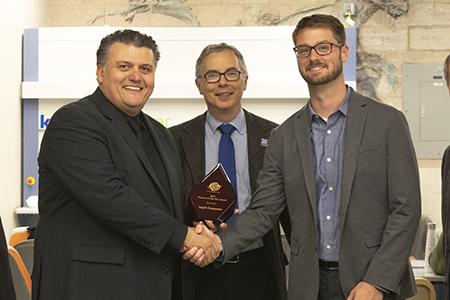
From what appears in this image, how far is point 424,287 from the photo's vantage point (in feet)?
13.6

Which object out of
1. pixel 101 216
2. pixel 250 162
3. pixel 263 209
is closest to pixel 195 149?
pixel 250 162

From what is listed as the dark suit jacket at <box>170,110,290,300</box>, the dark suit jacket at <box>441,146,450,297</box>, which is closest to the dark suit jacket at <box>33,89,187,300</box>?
the dark suit jacket at <box>170,110,290,300</box>

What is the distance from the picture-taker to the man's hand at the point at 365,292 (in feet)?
8.88

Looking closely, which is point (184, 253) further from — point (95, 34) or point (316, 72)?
point (95, 34)

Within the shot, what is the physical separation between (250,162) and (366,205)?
2.72 ft

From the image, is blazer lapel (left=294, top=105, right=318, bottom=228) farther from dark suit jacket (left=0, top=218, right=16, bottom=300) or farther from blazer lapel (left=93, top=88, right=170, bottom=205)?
dark suit jacket (left=0, top=218, right=16, bottom=300)

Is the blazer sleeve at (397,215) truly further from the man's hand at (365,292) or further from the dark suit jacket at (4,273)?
the dark suit jacket at (4,273)

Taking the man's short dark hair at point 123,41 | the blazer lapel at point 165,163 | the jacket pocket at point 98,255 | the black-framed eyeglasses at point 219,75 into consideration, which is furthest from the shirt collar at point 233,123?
the jacket pocket at point 98,255

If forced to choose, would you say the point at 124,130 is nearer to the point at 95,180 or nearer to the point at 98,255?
the point at 95,180

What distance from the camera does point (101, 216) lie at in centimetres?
261

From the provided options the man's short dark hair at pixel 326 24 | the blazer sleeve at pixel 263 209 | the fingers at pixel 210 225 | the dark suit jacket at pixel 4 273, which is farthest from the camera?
the fingers at pixel 210 225

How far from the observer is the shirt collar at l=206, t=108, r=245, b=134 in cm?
356

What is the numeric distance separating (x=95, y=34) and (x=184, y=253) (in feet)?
12.7

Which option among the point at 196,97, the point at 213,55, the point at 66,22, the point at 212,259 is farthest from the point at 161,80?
the point at 212,259
